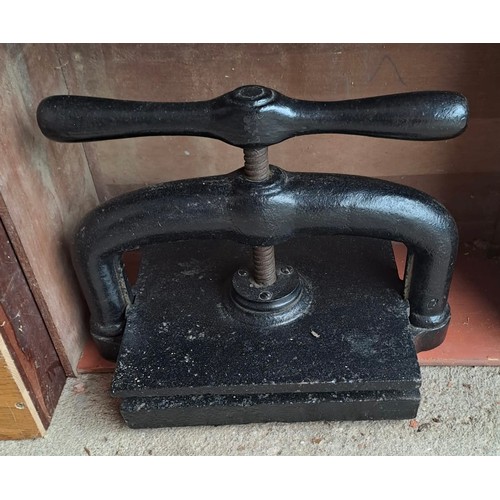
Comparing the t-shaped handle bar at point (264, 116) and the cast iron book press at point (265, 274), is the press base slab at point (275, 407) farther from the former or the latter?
the t-shaped handle bar at point (264, 116)

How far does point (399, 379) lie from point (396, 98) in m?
0.31

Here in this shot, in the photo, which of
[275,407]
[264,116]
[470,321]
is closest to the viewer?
[264,116]

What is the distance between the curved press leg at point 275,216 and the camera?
665 millimetres

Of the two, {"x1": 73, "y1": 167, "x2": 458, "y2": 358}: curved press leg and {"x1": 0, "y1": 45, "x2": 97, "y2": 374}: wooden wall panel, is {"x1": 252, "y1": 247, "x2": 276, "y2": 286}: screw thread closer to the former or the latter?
{"x1": 73, "y1": 167, "x2": 458, "y2": 358}: curved press leg

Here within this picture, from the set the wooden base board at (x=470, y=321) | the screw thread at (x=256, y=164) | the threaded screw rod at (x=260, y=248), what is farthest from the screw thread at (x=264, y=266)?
the wooden base board at (x=470, y=321)

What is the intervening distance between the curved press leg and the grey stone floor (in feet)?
0.53

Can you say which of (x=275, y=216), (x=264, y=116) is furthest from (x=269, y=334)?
(x=264, y=116)

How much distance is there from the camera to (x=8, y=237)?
696mm

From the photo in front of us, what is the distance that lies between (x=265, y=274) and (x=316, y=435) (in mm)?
204

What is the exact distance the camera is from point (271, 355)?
0.74 m

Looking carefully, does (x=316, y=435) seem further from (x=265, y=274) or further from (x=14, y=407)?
(x=14, y=407)

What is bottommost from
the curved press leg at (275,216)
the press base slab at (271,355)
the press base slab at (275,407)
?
the press base slab at (275,407)

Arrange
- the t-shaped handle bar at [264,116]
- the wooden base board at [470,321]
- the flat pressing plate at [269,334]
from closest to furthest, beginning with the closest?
the t-shaped handle bar at [264,116]
the flat pressing plate at [269,334]
the wooden base board at [470,321]

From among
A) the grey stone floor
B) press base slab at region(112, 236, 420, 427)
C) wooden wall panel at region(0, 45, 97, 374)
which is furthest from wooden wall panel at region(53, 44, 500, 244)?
the grey stone floor
